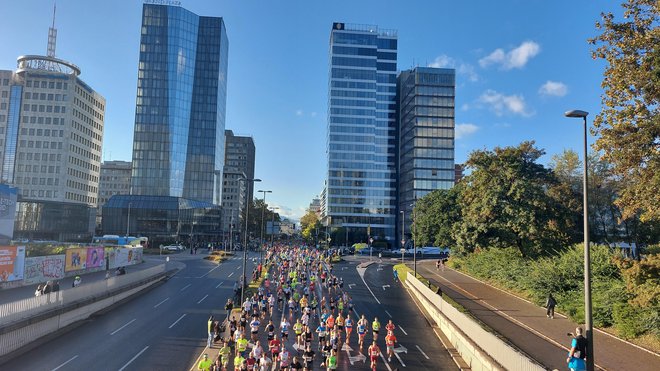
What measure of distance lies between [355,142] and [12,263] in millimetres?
99442

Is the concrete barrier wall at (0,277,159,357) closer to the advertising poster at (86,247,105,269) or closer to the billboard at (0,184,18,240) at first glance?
the advertising poster at (86,247,105,269)

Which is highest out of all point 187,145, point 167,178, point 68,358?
point 187,145

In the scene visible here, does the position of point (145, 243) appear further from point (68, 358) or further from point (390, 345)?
point (390, 345)

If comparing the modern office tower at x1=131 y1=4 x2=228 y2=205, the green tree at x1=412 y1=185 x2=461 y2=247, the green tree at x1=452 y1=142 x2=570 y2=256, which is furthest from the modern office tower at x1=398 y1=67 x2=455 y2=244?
the green tree at x1=452 y1=142 x2=570 y2=256

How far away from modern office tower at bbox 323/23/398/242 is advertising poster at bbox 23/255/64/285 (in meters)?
87.9

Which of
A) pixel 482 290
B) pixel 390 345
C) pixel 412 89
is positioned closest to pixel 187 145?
pixel 412 89

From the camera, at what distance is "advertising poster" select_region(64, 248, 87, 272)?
38031 millimetres

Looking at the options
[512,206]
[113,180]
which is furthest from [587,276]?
[113,180]

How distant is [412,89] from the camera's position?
118 meters

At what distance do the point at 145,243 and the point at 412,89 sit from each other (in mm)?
80513

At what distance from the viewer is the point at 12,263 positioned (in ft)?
98.3

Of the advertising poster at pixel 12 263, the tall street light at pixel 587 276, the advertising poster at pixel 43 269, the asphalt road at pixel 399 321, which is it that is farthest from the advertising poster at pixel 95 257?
the tall street light at pixel 587 276

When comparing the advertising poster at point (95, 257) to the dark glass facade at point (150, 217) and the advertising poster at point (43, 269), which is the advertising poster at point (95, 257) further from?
the dark glass facade at point (150, 217)

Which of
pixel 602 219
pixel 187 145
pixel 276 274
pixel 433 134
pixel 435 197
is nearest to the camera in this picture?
pixel 276 274
